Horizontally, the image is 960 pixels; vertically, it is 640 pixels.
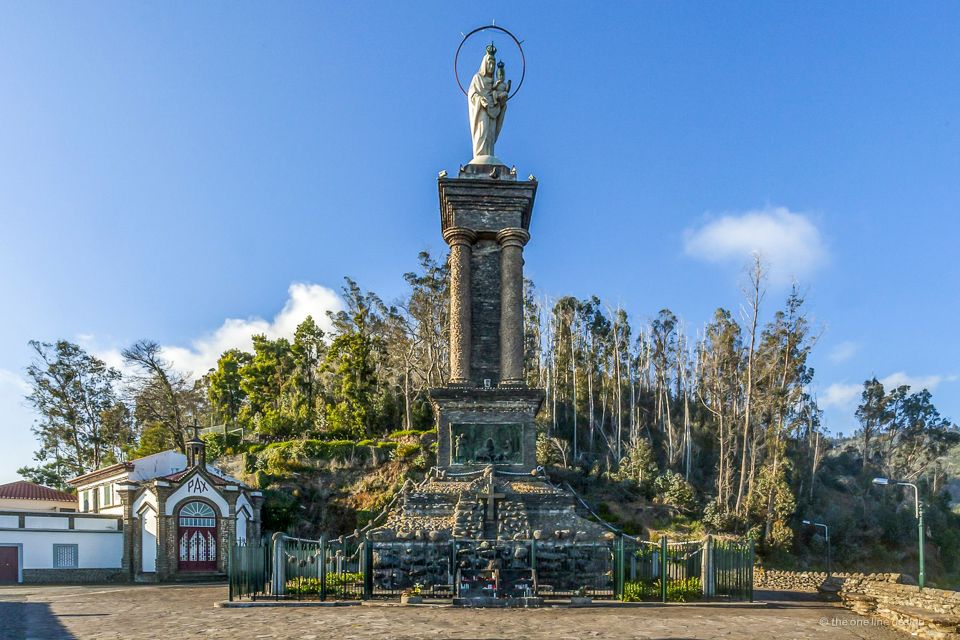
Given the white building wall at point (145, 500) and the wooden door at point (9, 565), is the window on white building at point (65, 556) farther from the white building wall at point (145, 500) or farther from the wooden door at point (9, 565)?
the white building wall at point (145, 500)

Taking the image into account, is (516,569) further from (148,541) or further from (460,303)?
(148,541)

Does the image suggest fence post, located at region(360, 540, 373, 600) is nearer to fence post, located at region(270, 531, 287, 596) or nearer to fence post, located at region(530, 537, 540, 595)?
fence post, located at region(270, 531, 287, 596)

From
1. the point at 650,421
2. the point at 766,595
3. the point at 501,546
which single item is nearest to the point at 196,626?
the point at 501,546

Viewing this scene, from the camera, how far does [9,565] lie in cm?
3089

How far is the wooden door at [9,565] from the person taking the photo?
30719 mm

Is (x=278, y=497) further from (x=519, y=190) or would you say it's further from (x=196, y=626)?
(x=196, y=626)

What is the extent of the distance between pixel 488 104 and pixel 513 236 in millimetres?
4148

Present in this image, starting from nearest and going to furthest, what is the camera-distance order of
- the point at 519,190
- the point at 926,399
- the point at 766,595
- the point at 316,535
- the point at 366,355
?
the point at 766,595 < the point at 519,190 < the point at 316,535 < the point at 366,355 < the point at 926,399

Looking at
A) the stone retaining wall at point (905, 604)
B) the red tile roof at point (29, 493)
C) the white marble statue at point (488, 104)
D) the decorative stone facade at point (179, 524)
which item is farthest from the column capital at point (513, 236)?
the red tile roof at point (29, 493)

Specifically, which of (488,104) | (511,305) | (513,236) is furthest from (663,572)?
(488,104)

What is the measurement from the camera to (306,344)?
53219 mm

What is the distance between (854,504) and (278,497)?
118 feet

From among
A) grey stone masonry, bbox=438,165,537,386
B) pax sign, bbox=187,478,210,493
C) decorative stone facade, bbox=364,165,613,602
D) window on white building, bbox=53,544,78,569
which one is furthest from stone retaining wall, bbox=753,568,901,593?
window on white building, bbox=53,544,78,569

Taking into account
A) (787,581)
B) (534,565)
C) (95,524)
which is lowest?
(787,581)
